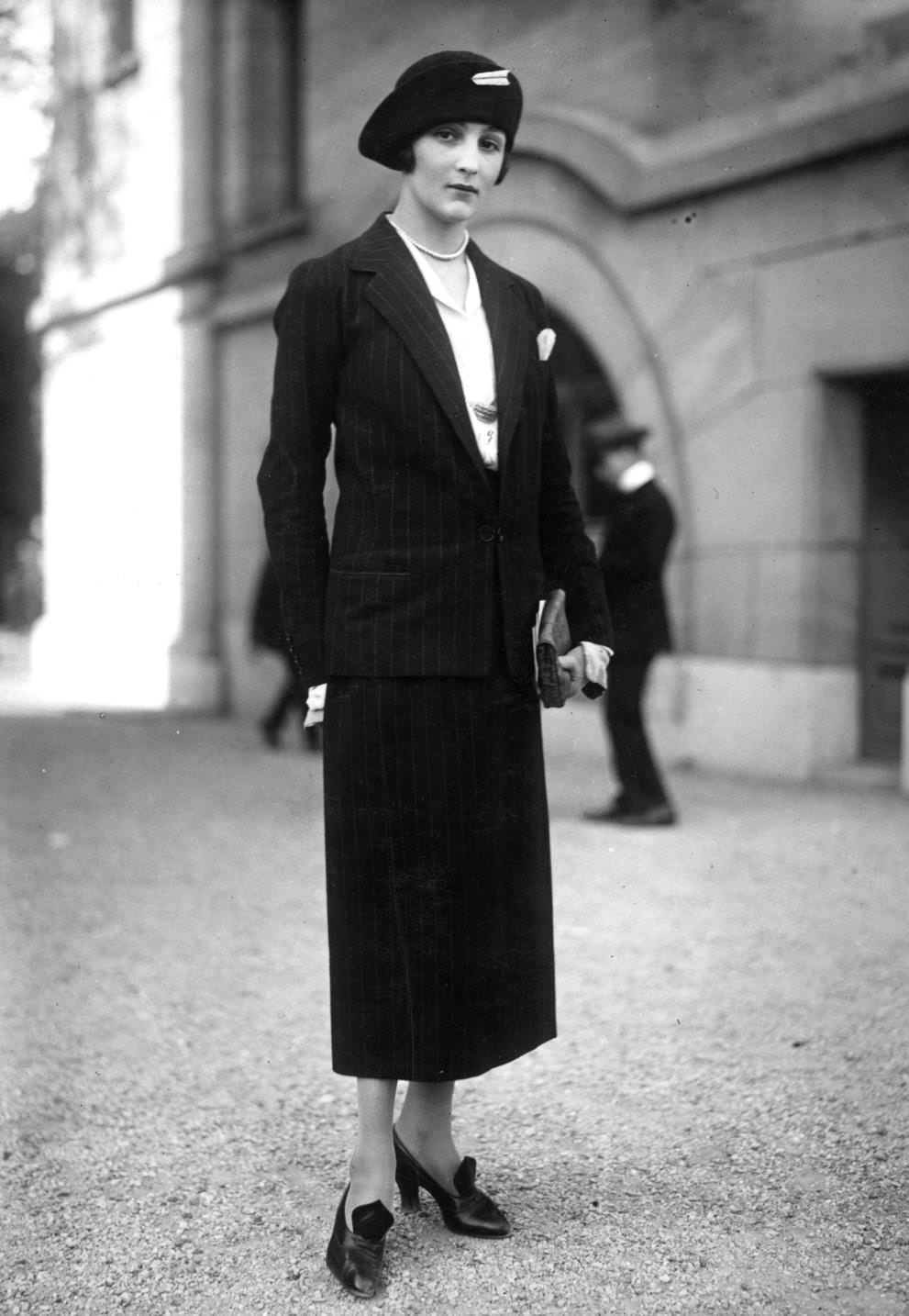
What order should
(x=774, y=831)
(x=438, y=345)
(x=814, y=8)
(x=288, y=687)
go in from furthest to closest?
(x=288, y=687) < (x=814, y=8) < (x=774, y=831) < (x=438, y=345)

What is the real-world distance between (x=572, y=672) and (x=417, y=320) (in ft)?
2.23

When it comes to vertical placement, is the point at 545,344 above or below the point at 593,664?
above

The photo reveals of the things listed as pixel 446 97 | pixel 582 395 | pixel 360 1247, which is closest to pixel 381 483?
pixel 446 97

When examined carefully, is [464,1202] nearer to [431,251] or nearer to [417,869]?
[417,869]

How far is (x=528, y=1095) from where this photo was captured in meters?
3.67

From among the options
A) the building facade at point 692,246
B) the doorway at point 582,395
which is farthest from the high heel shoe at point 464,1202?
the doorway at point 582,395

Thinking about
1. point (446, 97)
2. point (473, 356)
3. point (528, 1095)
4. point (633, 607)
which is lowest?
point (528, 1095)

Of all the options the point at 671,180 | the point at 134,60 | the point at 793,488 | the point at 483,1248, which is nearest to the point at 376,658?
the point at 483,1248

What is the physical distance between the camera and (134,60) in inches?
425

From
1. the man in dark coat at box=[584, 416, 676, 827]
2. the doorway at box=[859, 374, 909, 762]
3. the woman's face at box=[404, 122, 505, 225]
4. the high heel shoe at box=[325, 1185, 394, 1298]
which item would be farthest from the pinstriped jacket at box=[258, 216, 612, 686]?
the doorway at box=[859, 374, 909, 762]

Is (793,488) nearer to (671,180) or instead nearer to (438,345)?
(671,180)

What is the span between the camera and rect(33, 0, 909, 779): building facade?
835 centimetres

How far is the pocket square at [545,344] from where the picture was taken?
288 centimetres

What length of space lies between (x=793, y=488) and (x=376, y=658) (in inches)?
255
